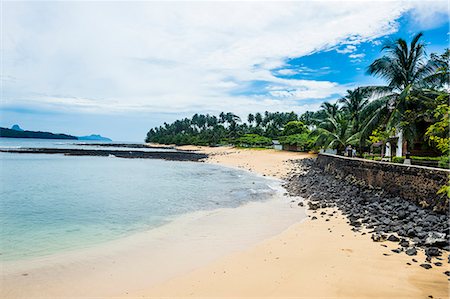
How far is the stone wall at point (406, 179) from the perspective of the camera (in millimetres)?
9406

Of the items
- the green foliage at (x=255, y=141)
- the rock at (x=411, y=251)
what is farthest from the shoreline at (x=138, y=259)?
the green foliage at (x=255, y=141)

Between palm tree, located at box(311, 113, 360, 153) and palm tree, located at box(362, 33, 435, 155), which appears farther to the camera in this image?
palm tree, located at box(311, 113, 360, 153)

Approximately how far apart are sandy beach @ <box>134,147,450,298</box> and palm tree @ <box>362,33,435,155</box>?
42.1ft

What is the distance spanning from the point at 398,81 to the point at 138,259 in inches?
786

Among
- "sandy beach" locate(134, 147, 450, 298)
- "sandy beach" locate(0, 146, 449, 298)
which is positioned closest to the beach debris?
"sandy beach" locate(0, 146, 449, 298)

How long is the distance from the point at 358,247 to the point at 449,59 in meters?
5.02

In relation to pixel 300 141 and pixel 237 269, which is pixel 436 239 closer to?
pixel 237 269

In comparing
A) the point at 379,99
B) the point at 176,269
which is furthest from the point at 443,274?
the point at 379,99

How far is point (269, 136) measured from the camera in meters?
84.9

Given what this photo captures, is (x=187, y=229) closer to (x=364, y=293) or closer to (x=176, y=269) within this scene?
(x=176, y=269)

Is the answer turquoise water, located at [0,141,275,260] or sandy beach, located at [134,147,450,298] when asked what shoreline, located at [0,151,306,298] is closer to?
sandy beach, located at [134,147,450,298]

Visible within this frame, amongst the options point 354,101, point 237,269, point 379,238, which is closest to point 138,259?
point 237,269

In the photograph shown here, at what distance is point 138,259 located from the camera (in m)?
8.33

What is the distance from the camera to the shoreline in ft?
22.0
